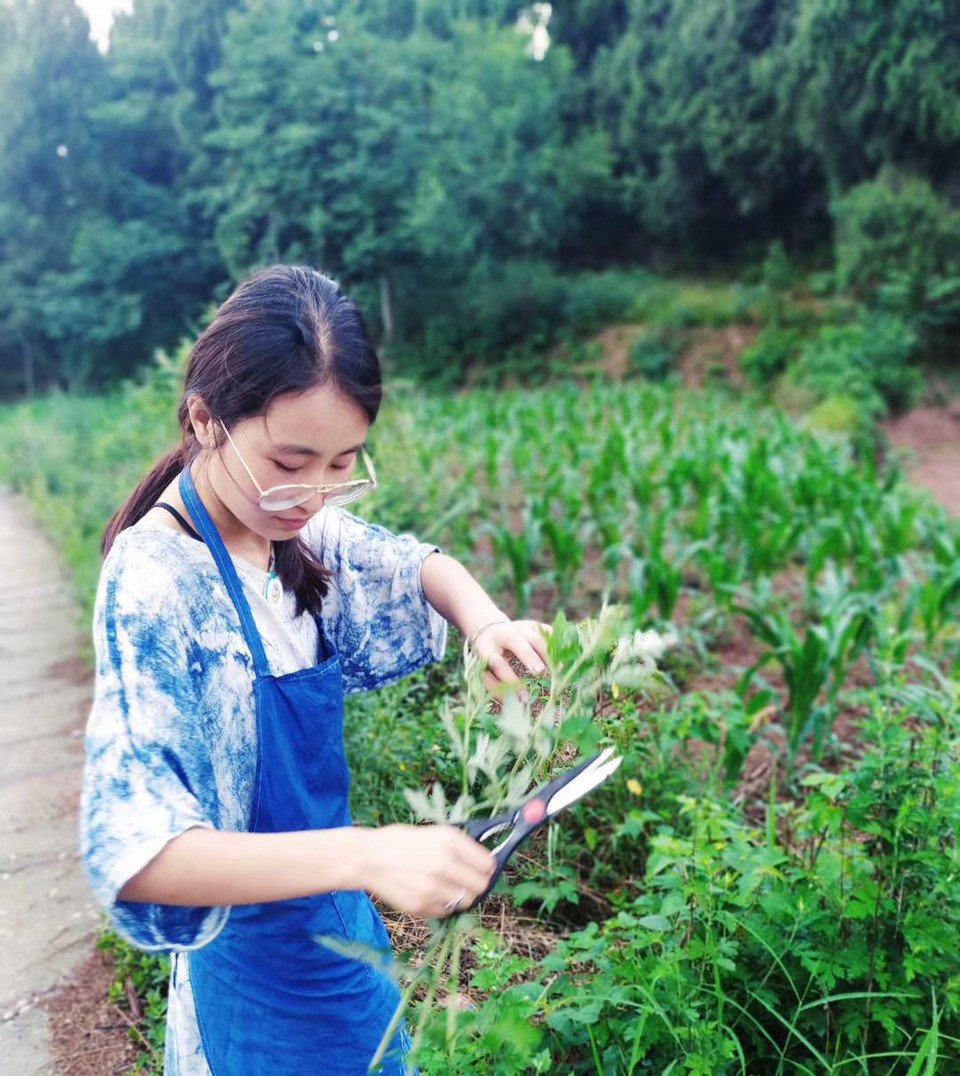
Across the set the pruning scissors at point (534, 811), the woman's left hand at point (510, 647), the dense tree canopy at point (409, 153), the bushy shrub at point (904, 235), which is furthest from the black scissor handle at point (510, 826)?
the dense tree canopy at point (409, 153)

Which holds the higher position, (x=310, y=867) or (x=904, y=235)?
(x=310, y=867)

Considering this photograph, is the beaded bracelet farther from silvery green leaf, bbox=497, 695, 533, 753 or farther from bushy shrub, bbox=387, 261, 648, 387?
bushy shrub, bbox=387, 261, 648, 387

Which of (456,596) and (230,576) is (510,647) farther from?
(230,576)

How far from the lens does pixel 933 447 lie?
555 inches

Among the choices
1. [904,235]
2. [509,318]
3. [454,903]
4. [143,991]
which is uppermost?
[454,903]

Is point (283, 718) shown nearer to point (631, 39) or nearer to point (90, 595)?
point (90, 595)

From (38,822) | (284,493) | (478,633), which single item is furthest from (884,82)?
(284,493)

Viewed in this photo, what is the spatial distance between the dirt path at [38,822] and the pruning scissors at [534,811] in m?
1.55

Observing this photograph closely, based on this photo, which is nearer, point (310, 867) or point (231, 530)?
point (310, 867)

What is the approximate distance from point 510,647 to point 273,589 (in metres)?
0.36

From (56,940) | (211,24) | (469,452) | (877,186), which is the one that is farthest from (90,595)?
(211,24)

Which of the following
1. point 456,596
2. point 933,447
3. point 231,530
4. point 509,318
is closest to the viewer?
point 231,530

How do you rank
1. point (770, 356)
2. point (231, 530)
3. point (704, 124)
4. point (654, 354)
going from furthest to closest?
1. point (704, 124)
2. point (654, 354)
3. point (770, 356)
4. point (231, 530)

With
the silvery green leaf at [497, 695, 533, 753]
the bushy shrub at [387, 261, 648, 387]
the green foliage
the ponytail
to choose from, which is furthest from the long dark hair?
the bushy shrub at [387, 261, 648, 387]
